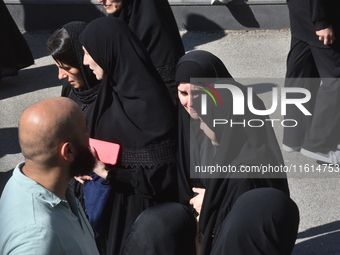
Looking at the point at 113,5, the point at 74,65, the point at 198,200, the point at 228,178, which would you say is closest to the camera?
the point at 228,178

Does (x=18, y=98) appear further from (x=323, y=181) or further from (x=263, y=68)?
(x=323, y=181)

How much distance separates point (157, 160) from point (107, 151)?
263 millimetres

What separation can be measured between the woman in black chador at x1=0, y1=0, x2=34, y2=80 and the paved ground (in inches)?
8.4

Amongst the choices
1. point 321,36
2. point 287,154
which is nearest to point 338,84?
point 321,36

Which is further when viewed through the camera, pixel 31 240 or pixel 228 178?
pixel 228 178

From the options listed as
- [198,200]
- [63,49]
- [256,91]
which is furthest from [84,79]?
[256,91]

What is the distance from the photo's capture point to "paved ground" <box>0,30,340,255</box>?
16.2ft

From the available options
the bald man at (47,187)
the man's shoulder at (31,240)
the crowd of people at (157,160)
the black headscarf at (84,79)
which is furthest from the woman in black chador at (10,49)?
the man's shoulder at (31,240)

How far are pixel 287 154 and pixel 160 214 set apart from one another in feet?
9.20

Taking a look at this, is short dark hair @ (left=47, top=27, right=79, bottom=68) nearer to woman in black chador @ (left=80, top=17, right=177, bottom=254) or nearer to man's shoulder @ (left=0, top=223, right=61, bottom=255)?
woman in black chador @ (left=80, top=17, right=177, bottom=254)

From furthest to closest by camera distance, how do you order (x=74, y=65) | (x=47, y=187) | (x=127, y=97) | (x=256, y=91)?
(x=256, y=91) < (x=74, y=65) < (x=127, y=97) < (x=47, y=187)

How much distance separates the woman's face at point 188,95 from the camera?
3.60 meters

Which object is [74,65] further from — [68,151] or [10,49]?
[10,49]

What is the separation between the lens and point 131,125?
11.8 ft
